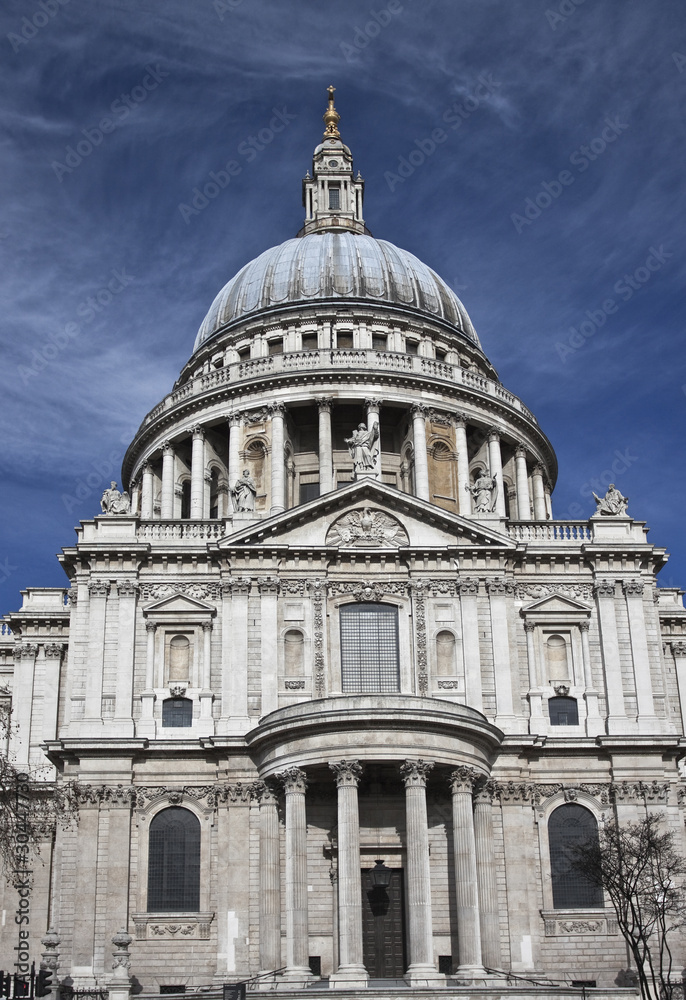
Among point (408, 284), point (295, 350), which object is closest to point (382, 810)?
point (295, 350)

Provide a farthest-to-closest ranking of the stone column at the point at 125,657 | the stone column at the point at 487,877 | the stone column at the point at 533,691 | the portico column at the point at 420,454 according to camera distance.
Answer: the portico column at the point at 420,454
the stone column at the point at 533,691
the stone column at the point at 125,657
the stone column at the point at 487,877

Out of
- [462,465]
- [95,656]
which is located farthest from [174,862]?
[462,465]

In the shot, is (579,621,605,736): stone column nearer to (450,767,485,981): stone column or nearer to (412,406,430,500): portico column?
(450,767,485,981): stone column

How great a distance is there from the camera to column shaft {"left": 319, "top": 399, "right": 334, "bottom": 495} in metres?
57.6

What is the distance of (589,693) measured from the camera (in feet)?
148

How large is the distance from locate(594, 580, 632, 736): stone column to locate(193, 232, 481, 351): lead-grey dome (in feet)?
79.8

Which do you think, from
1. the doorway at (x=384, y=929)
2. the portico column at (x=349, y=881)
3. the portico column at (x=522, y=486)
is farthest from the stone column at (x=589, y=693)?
the portico column at (x=522, y=486)

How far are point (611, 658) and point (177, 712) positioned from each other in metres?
16.1

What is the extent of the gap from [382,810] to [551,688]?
7.96 metres

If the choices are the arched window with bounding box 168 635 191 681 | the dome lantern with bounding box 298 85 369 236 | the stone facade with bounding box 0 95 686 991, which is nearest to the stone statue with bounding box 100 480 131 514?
the stone facade with bounding box 0 95 686 991

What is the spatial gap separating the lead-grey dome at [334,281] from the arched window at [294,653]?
2496cm

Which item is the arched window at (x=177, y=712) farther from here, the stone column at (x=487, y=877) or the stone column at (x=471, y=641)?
the stone column at (x=487, y=877)

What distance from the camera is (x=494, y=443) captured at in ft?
202

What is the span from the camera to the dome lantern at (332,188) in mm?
74000
